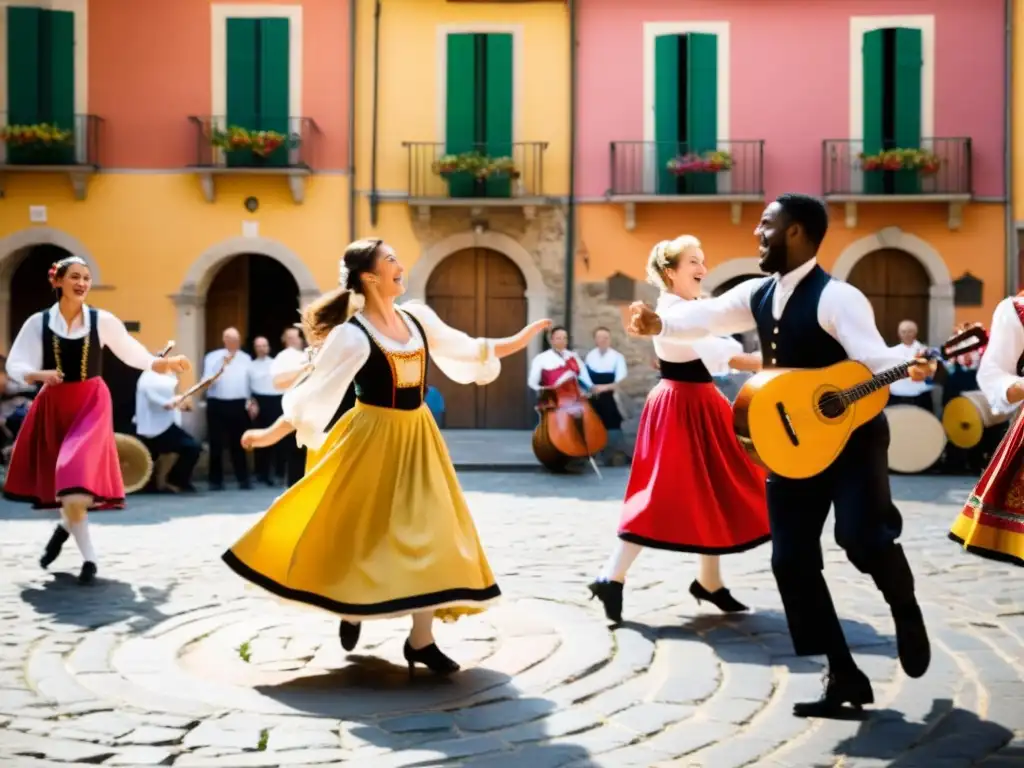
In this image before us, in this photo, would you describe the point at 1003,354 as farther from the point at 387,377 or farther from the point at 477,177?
the point at 477,177

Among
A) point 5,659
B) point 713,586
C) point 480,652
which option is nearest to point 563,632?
point 480,652

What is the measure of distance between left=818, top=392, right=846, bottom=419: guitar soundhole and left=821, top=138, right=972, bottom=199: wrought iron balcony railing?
51.5ft

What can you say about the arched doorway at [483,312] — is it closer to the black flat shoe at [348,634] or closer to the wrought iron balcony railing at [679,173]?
the wrought iron balcony railing at [679,173]

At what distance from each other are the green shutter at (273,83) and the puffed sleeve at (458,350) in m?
14.9

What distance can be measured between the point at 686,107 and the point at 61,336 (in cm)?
1385

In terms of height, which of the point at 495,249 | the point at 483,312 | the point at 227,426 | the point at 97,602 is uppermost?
the point at 495,249

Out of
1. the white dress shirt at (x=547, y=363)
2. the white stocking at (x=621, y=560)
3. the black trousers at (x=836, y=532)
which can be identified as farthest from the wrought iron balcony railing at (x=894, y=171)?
the black trousers at (x=836, y=532)

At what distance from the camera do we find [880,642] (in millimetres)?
5953

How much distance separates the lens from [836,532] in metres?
4.89

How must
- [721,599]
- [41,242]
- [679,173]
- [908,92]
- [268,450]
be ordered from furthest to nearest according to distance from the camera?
[41,242]
[908,92]
[679,173]
[268,450]
[721,599]

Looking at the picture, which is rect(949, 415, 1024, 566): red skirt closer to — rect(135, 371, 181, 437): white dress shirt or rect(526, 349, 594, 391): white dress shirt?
rect(526, 349, 594, 391): white dress shirt

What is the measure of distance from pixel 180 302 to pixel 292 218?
6.98 feet

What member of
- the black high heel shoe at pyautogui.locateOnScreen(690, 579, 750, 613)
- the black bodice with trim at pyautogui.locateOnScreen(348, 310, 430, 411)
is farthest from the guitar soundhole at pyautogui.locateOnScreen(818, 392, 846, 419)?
the black high heel shoe at pyautogui.locateOnScreen(690, 579, 750, 613)

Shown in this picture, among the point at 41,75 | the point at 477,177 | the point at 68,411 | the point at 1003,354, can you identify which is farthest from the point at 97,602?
the point at 41,75
